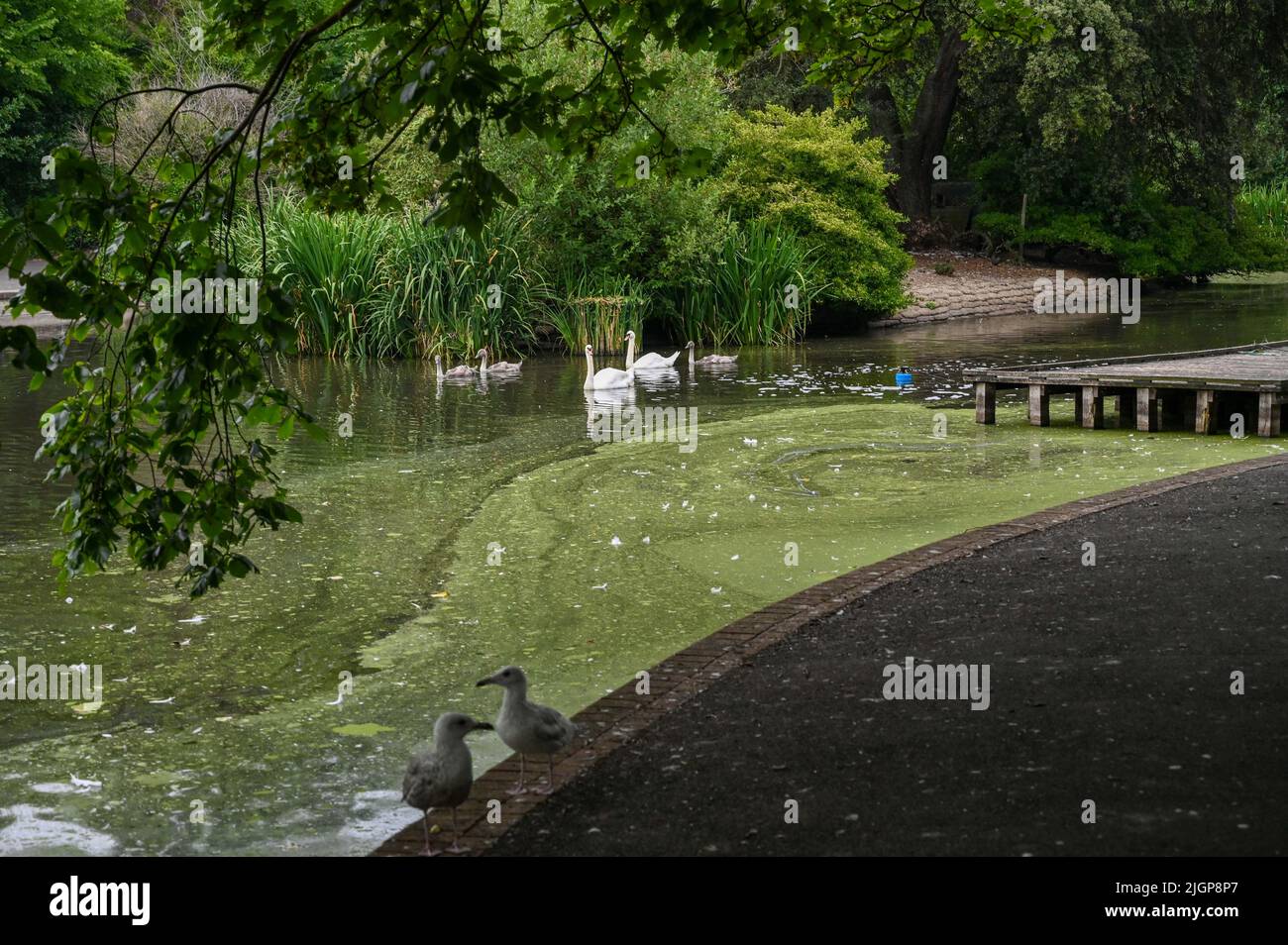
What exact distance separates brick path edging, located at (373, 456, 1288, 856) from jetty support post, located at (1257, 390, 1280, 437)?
15.3 feet

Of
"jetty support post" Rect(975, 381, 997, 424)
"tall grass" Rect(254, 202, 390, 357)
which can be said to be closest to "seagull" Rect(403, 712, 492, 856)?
"jetty support post" Rect(975, 381, 997, 424)

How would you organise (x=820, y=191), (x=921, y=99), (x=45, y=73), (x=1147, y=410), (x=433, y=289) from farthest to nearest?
(x=45, y=73)
(x=921, y=99)
(x=820, y=191)
(x=433, y=289)
(x=1147, y=410)

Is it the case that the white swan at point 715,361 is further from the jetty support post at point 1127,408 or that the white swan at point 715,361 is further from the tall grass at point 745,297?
the jetty support post at point 1127,408

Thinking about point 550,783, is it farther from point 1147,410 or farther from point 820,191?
point 820,191

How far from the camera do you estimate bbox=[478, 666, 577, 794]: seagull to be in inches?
229

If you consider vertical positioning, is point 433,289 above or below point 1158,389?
above

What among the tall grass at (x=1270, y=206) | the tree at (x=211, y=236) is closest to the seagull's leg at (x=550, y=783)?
the tree at (x=211, y=236)

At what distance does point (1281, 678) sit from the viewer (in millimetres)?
6785

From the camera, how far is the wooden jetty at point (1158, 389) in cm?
1582

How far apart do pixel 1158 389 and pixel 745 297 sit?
15.4m

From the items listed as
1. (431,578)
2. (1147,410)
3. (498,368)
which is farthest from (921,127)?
(431,578)

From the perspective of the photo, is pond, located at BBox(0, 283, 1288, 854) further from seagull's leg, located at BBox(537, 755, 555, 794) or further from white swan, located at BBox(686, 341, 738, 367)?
white swan, located at BBox(686, 341, 738, 367)

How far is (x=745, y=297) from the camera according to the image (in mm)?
31297
